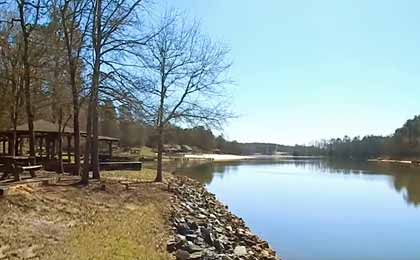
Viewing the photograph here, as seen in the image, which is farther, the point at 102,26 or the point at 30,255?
the point at 102,26

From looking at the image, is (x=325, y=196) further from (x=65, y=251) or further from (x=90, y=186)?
(x=65, y=251)

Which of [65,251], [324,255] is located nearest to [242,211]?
[324,255]

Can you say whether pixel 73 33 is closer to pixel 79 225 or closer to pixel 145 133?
pixel 79 225

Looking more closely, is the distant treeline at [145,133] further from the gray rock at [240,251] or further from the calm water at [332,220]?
Answer: the gray rock at [240,251]

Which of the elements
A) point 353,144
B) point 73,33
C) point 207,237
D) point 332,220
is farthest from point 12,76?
point 353,144

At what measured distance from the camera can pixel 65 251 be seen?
7.80 meters

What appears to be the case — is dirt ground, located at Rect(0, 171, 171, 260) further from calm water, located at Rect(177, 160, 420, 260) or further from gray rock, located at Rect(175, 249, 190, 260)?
calm water, located at Rect(177, 160, 420, 260)

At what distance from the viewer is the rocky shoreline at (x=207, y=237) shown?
10.1 m

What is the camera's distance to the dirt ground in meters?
7.95

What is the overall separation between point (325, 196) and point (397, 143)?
269 feet

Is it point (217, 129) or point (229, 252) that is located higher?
point (217, 129)

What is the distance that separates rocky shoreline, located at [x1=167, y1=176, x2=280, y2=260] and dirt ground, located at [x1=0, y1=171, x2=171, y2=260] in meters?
0.36

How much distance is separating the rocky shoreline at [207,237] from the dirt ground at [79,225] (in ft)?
1.19

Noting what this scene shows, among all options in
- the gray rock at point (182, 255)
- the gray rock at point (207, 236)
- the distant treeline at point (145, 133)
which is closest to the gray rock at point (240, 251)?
Answer: the gray rock at point (207, 236)
